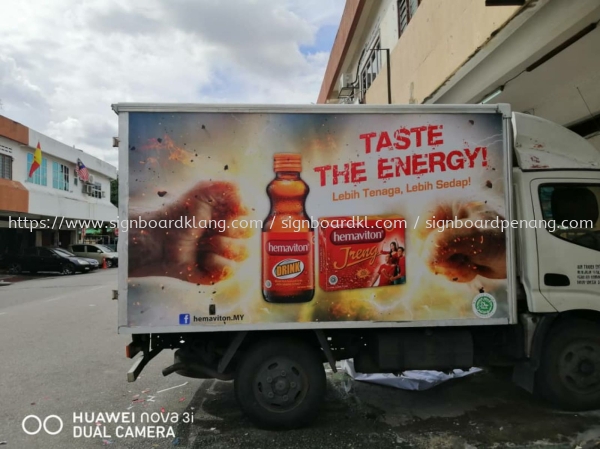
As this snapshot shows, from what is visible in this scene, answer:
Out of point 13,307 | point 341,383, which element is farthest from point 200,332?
point 13,307

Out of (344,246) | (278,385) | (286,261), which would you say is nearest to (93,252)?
(278,385)

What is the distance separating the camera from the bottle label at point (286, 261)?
12.9 ft

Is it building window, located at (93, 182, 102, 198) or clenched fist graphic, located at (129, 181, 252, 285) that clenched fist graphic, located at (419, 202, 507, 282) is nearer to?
clenched fist graphic, located at (129, 181, 252, 285)

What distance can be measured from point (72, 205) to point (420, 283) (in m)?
29.8

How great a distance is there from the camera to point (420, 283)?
13.2ft

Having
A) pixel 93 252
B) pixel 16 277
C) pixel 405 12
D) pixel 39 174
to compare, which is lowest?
pixel 16 277

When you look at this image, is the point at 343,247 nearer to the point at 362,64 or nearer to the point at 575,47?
the point at 575,47

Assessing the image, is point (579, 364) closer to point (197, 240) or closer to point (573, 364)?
point (573, 364)

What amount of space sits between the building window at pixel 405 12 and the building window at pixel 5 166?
2185cm

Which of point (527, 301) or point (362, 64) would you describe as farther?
point (362, 64)

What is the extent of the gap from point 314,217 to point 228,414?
225 centimetres

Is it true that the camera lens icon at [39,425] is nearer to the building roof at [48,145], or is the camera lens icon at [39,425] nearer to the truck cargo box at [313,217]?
the truck cargo box at [313,217]

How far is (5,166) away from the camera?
2278 cm

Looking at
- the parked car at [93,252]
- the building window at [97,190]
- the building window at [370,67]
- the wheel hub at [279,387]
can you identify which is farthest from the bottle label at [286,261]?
the building window at [97,190]
